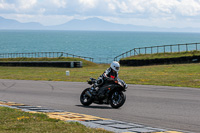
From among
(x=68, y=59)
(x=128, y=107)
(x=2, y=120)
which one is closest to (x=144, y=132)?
(x=2, y=120)

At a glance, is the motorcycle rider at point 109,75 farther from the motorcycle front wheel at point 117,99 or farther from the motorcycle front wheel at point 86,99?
the motorcycle front wheel at point 86,99

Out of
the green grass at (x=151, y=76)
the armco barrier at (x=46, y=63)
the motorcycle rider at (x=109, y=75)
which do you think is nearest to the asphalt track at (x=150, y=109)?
the motorcycle rider at (x=109, y=75)

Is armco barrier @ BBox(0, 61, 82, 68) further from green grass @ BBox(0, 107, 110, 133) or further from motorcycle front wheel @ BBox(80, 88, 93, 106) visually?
green grass @ BBox(0, 107, 110, 133)

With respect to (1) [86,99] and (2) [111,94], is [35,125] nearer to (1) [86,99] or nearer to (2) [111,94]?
(2) [111,94]

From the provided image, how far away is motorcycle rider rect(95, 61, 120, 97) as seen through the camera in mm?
11102

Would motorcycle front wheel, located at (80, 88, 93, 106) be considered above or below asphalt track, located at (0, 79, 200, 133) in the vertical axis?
above

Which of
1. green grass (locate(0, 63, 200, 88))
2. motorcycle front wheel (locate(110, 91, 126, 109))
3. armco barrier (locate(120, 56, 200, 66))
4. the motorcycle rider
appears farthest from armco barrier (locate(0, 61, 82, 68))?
motorcycle front wheel (locate(110, 91, 126, 109))

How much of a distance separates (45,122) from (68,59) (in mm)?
45285

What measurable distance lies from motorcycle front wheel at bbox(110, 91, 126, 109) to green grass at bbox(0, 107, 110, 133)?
2.95 m

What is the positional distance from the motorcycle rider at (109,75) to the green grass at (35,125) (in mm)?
2819

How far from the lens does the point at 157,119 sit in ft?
30.6

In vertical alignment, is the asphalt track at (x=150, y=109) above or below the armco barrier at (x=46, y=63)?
below

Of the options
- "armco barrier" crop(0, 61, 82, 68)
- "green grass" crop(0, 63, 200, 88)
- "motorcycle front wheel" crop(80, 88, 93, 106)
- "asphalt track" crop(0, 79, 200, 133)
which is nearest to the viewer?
"asphalt track" crop(0, 79, 200, 133)

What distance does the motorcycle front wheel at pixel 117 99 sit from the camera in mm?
11266
